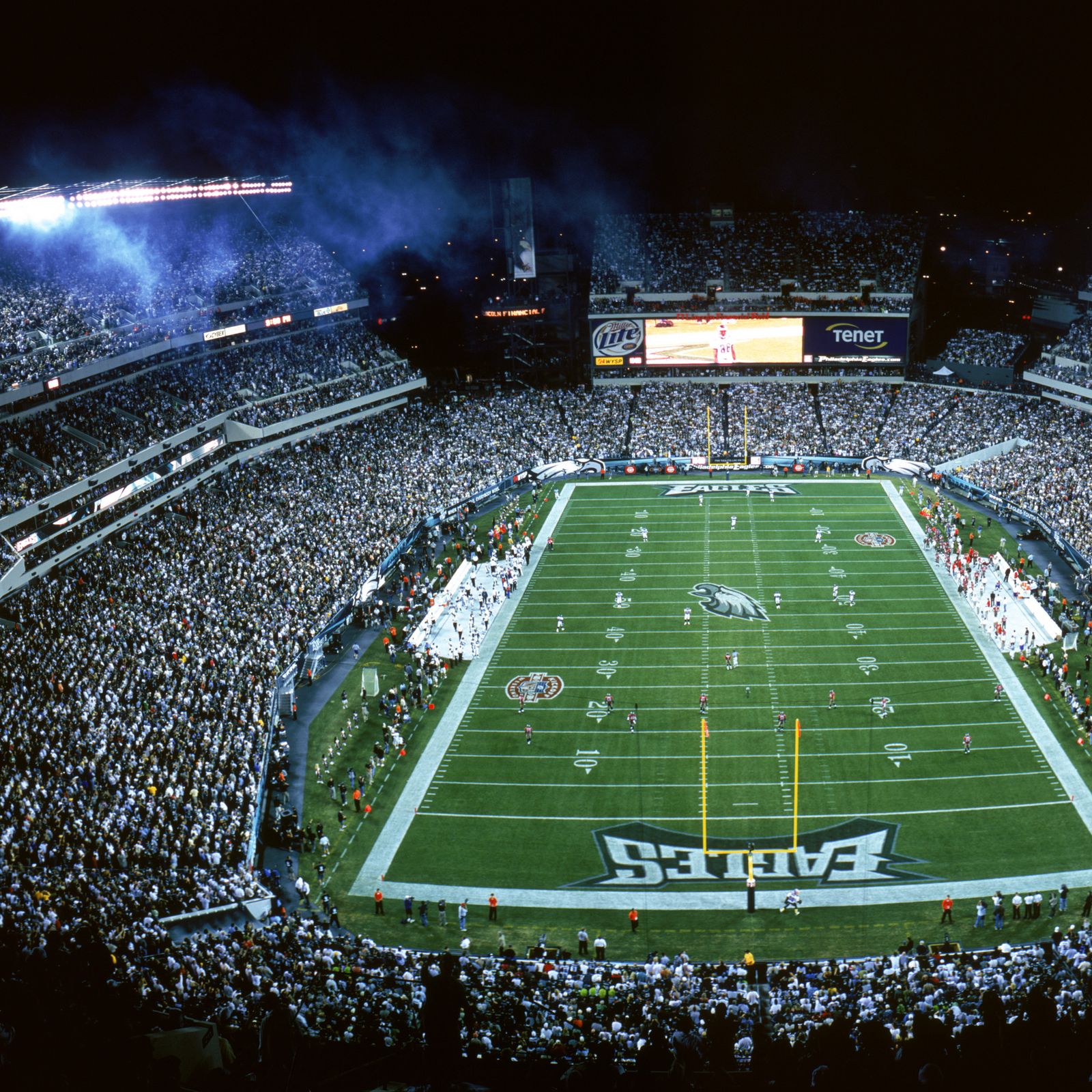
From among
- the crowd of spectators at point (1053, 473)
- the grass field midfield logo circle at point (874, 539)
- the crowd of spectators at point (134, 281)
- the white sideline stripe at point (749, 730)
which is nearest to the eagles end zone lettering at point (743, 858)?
the white sideline stripe at point (749, 730)

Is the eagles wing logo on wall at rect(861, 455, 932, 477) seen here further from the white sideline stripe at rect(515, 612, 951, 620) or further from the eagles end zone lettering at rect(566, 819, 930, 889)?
the eagles end zone lettering at rect(566, 819, 930, 889)

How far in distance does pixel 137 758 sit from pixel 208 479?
24.7 metres

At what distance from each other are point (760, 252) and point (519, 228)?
612 inches

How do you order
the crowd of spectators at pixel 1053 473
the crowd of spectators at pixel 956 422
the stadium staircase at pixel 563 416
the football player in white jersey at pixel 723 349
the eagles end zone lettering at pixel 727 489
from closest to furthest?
the crowd of spectators at pixel 1053 473, the eagles end zone lettering at pixel 727 489, the crowd of spectators at pixel 956 422, the stadium staircase at pixel 563 416, the football player in white jersey at pixel 723 349

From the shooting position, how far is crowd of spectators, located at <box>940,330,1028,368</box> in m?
63.3

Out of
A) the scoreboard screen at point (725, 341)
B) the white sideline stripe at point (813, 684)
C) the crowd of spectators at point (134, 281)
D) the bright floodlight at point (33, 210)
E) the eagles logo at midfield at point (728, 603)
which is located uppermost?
the bright floodlight at point (33, 210)

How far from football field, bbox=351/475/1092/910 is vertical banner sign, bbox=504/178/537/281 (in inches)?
1218

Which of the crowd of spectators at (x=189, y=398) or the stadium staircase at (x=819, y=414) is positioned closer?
the crowd of spectators at (x=189, y=398)

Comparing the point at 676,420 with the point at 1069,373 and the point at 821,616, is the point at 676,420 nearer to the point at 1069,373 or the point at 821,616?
the point at 1069,373

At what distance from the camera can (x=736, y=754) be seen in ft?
96.1

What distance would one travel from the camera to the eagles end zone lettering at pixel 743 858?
2420cm

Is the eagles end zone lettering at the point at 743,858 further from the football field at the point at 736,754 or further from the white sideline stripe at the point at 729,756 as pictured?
the white sideline stripe at the point at 729,756

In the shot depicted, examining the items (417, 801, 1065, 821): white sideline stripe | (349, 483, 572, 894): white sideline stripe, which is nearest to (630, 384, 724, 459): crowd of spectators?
(349, 483, 572, 894): white sideline stripe

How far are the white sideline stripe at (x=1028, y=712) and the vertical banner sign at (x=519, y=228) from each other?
34.8 meters
